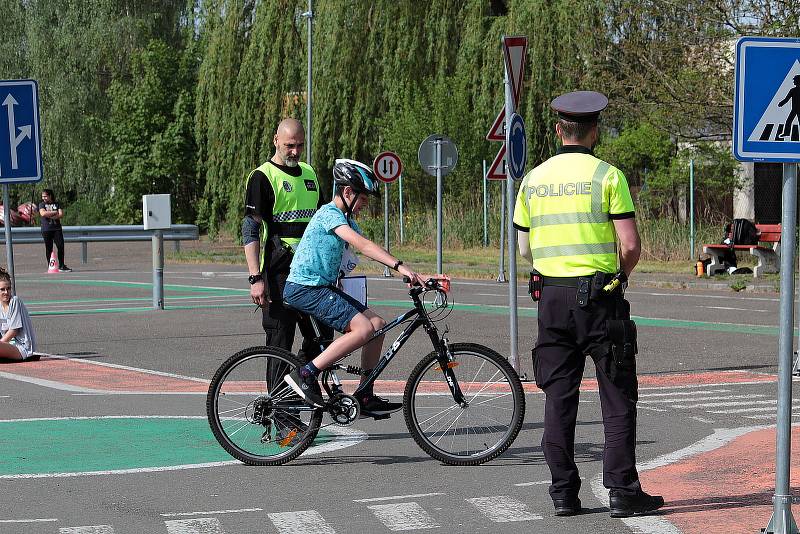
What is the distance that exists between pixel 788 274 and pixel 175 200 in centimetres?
4701

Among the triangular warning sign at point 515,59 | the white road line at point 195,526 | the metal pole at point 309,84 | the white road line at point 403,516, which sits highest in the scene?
the metal pole at point 309,84

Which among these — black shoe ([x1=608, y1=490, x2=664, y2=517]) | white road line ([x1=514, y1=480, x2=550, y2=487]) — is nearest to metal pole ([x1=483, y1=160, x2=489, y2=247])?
white road line ([x1=514, y1=480, x2=550, y2=487])

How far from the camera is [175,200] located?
5197 cm

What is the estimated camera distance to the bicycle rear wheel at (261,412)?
8.16 metres

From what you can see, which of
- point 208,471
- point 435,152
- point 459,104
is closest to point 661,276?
point 435,152

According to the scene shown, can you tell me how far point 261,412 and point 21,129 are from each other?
21.4ft

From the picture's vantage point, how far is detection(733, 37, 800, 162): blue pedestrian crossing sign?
6059 millimetres

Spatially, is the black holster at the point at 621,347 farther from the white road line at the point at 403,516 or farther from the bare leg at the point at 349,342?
the bare leg at the point at 349,342

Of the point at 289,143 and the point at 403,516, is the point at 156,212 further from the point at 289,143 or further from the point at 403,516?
the point at 403,516

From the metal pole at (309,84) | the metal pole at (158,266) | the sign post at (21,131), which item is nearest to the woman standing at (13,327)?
the sign post at (21,131)

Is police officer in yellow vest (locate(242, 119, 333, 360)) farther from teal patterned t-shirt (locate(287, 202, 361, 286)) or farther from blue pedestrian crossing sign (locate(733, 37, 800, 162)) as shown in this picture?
blue pedestrian crossing sign (locate(733, 37, 800, 162))

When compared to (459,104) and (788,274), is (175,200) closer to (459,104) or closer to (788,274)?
(459,104)

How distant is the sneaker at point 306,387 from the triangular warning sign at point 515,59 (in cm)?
518

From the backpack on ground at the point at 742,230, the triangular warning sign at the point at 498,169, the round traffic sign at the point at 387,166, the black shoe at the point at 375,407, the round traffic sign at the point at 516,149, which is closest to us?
the black shoe at the point at 375,407
